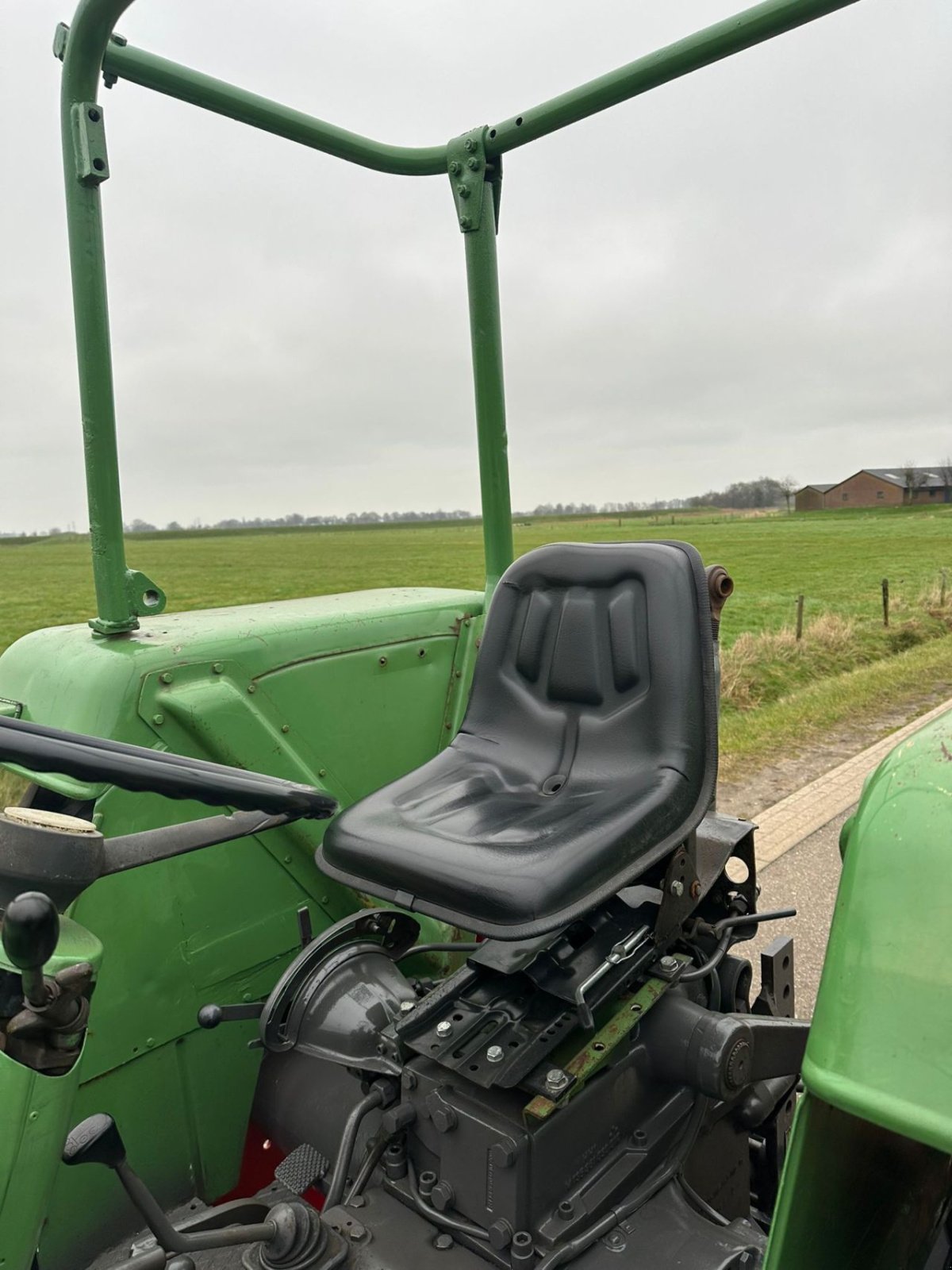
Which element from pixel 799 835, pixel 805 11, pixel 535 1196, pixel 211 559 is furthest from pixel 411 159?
pixel 211 559

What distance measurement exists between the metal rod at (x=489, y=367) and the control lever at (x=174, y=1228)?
1295 mm

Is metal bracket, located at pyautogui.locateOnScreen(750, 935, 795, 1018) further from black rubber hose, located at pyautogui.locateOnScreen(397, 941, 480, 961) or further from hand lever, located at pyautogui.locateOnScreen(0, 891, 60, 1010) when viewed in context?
hand lever, located at pyautogui.locateOnScreen(0, 891, 60, 1010)

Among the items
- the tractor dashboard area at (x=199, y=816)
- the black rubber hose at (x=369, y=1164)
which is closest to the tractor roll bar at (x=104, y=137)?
the tractor dashboard area at (x=199, y=816)

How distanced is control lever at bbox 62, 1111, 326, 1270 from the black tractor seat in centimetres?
48

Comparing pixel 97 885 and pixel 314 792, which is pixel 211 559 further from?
pixel 314 792

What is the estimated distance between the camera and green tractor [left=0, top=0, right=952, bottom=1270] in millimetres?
1026

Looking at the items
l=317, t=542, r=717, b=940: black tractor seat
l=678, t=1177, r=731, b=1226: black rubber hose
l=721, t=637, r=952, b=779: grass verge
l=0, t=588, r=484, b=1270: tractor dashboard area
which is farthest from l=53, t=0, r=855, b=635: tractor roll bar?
l=721, t=637, r=952, b=779: grass verge

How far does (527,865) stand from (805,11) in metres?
1.48

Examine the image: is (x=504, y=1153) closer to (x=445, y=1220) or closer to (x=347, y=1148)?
(x=445, y=1220)

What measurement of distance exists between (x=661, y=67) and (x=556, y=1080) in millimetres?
1754

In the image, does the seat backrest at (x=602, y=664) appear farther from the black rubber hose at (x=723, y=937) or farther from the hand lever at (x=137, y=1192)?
the hand lever at (x=137, y=1192)

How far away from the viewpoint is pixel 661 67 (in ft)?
5.67

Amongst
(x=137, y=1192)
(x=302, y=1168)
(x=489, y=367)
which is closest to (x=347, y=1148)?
(x=302, y=1168)

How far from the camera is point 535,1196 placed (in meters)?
1.38
